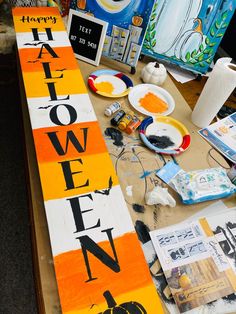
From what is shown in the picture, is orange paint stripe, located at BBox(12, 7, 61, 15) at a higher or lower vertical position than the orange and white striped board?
higher

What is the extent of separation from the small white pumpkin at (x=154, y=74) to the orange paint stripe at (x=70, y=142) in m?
0.35

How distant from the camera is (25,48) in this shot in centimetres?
95

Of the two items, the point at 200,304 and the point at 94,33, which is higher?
the point at 94,33

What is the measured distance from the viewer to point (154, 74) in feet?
3.30

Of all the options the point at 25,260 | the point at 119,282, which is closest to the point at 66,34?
the point at 119,282

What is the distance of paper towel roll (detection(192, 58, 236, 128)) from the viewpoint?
807 millimetres

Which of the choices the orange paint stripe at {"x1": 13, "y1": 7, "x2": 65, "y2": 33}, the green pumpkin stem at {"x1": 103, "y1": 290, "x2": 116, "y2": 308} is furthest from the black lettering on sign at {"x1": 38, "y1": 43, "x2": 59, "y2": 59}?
the green pumpkin stem at {"x1": 103, "y1": 290, "x2": 116, "y2": 308}

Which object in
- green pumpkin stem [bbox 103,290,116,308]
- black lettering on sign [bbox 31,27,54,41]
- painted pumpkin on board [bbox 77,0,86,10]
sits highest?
painted pumpkin on board [bbox 77,0,86,10]

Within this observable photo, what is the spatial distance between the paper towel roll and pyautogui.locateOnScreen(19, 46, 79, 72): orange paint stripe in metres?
0.45

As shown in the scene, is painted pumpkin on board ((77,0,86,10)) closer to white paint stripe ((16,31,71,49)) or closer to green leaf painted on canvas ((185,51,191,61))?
white paint stripe ((16,31,71,49))

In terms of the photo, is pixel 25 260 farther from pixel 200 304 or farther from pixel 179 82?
pixel 179 82

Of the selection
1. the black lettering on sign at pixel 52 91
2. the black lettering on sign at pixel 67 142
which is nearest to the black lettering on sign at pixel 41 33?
the black lettering on sign at pixel 52 91

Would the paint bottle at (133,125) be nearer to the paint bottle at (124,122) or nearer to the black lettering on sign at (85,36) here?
the paint bottle at (124,122)

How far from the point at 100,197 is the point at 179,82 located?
2.23 feet
